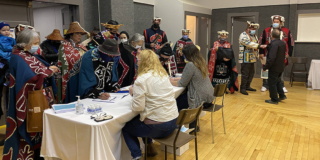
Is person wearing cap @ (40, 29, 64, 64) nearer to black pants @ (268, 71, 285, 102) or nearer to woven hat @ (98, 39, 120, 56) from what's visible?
woven hat @ (98, 39, 120, 56)

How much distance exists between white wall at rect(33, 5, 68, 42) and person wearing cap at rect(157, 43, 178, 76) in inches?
120

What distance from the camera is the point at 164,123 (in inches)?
89.9

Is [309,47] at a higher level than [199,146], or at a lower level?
higher

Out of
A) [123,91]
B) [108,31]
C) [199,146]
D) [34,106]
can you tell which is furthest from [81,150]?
[108,31]

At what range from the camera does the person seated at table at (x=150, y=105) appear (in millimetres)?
2219

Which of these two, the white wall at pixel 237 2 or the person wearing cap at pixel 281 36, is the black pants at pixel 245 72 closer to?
the person wearing cap at pixel 281 36

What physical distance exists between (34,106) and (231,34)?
7.71 m

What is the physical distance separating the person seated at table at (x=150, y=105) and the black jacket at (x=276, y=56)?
342 cm

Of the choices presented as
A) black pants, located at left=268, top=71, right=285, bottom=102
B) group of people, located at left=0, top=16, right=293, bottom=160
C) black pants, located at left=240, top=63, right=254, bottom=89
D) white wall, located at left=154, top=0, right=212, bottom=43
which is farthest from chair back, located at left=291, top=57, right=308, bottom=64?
group of people, located at left=0, top=16, right=293, bottom=160

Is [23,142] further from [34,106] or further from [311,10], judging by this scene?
[311,10]

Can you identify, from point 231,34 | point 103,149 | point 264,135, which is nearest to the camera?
point 103,149

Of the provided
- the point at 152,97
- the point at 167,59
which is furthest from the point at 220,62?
the point at 152,97

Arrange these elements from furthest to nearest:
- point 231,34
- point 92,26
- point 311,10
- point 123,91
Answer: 1. point 231,34
2. point 311,10
3. point 92,26
4. point 123,91

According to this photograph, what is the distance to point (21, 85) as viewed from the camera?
2.36 metres
